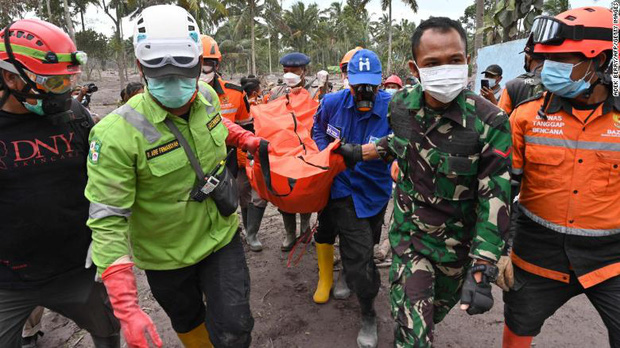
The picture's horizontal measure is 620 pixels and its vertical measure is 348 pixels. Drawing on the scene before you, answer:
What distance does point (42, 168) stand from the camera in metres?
2.23

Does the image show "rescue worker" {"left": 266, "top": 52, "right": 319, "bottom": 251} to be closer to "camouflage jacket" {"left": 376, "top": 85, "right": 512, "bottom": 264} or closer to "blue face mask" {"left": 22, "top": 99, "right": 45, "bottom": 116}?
"camouflage jacket" {"left": 376, "top": 85, "right": 512, "bottom": 264}

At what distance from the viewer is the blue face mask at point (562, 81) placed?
2.06m

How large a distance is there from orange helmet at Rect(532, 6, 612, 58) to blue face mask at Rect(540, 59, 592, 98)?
0.08 metres

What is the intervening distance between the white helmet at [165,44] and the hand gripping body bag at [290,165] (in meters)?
0.98

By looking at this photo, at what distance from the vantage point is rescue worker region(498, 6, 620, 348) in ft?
6.67

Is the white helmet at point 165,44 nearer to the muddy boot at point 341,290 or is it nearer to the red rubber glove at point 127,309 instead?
the red rubber glove at point 127,309

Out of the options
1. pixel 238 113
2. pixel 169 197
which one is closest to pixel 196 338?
pixel 169 197

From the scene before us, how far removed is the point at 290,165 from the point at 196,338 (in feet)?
4.66

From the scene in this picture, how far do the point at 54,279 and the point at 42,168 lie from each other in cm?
72

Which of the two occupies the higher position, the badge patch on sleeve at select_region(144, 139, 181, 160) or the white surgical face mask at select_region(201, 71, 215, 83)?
the white surgical face mask at select_region(201, 71, 215, 83)

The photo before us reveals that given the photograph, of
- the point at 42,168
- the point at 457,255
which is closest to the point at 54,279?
the point at 42,168

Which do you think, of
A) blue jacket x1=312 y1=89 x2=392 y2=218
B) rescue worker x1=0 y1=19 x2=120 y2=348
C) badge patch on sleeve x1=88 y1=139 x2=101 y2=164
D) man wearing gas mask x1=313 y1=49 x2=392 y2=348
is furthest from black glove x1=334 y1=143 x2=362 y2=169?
rescue worker x1=0 y1=19 x2=120 y2=348

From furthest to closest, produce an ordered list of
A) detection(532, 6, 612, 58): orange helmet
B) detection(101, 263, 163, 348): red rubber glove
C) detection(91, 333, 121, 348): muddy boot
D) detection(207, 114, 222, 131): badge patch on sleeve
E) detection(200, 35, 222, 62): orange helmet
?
detection(200, 35, 222, 62): orange helmet → detection(91, 333, 121, 348): muddy boot → detection(207, 114, 222, 131): badge patch on sleeve → detection(532, 6, 612, 58): orange helmet → detection(101, 263, 163, 348): red rubber glove

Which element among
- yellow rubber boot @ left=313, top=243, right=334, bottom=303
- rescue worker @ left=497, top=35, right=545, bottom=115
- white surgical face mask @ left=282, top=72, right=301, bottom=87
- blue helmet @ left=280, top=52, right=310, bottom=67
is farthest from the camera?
blue helmet @ left=280, top=52, right=310, bottom=67
